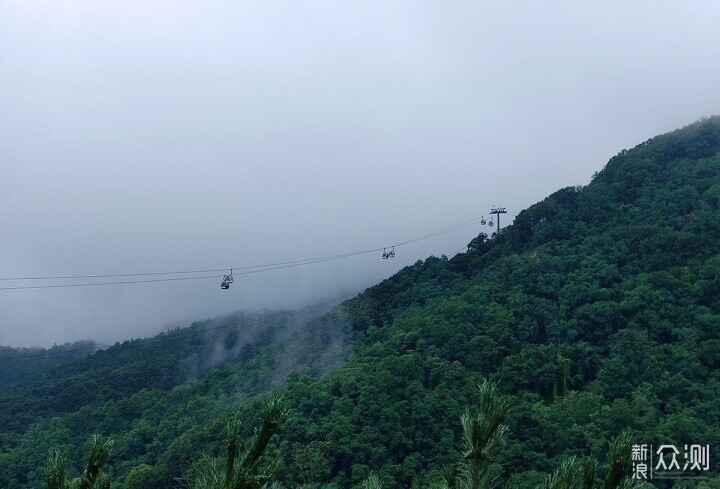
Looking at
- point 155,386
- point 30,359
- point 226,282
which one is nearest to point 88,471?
point 226,282

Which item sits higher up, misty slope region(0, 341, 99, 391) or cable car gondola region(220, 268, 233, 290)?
cable car gondola region(220, 268, 233, 290)

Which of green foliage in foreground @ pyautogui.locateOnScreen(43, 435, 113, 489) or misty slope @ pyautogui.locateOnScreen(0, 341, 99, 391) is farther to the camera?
misty slope @ pyautogui.locateOnScreen(0, 341, 99, 391)

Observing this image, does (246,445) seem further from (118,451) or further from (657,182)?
(657,182)

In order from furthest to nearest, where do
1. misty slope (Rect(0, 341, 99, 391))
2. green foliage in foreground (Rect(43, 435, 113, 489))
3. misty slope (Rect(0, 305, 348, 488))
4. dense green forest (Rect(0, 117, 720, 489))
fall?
misty slope (Rect(0, 341, 99, 391))
misty slope (Rect(0, 305, 348, 488))
dense green forest (Rect(0, 117, 720, 489))
green foliage in foreground (Rect(43, 435, 113, 489))

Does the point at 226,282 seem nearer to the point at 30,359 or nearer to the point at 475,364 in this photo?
the point at 475,364

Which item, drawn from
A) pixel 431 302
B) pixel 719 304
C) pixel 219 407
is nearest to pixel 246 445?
pixel 719 304

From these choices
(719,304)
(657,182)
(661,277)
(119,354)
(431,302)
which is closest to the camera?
(719,304)

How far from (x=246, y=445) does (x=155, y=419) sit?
134 ft

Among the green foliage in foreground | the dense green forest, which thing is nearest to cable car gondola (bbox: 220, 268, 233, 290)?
the dense green forest

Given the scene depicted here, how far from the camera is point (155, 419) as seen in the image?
44531mm

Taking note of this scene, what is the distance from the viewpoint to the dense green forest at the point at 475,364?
32.0 meters

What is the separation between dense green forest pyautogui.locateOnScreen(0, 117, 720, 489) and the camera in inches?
1258

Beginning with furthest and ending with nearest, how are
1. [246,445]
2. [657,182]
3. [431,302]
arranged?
[657,182] < [431,302] < [246,445]

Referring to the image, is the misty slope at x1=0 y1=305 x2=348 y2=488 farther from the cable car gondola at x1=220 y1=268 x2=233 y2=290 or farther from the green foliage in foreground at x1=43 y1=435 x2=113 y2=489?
the green foliage in foreground at x1=43 y1=435 x2=113 y2=489
